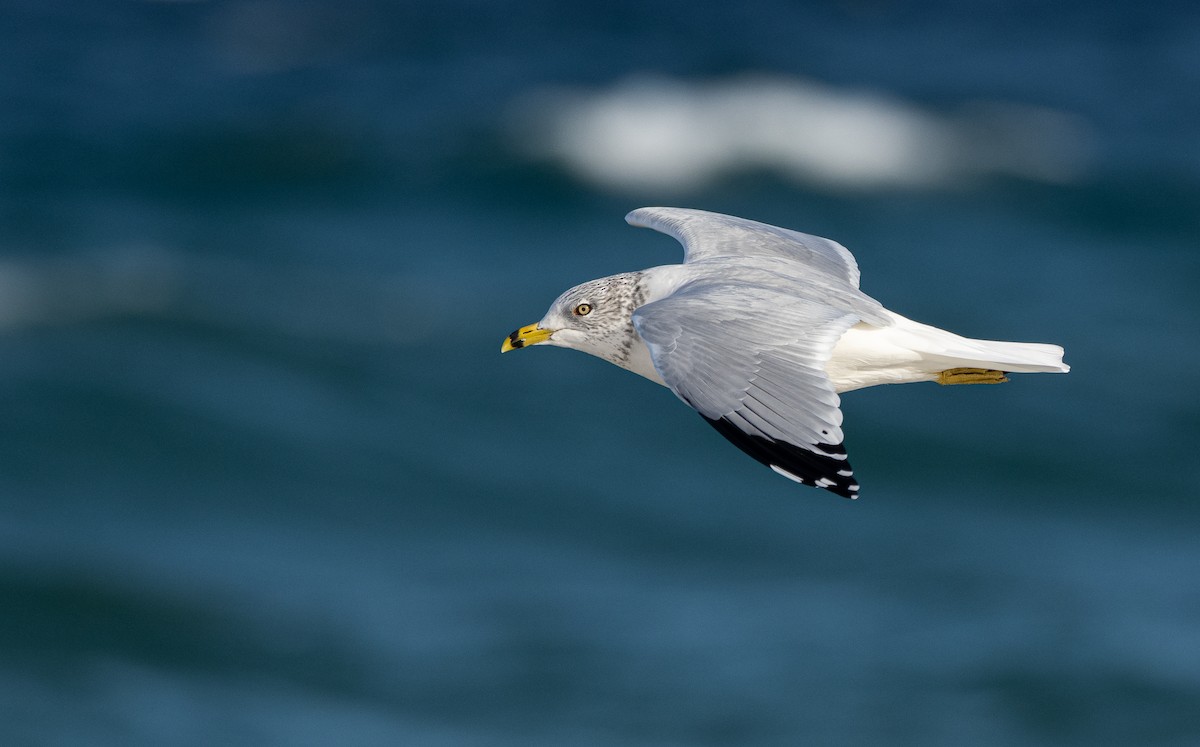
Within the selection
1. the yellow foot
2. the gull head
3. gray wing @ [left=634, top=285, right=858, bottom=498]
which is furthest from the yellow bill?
the yellow foot

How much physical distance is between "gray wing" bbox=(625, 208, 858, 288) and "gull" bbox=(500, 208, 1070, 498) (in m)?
0.01

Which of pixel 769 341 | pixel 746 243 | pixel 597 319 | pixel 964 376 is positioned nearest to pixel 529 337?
pixel 597 319

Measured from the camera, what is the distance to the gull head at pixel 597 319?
8.34 meters

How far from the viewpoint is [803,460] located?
642cm

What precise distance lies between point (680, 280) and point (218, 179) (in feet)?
137

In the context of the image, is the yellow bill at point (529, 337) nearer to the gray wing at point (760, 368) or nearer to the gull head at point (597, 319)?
the gull head at point (597, 319)

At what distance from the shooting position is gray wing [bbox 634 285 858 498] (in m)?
6.48

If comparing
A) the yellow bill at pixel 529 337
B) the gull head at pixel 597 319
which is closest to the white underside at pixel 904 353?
the gull head at pixel 597 319

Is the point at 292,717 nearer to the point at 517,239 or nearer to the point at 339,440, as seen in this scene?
the point at 339,440

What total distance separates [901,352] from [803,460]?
1.57 metres

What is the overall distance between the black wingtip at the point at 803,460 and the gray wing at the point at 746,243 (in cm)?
247

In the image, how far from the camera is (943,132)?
4766 centimetres

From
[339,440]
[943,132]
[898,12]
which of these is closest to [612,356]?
[339,440]

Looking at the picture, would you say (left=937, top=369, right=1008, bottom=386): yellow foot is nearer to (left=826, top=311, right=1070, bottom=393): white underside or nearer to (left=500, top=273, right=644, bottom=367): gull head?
(left=826, top=311, right=1070, bottom=393): white underside
